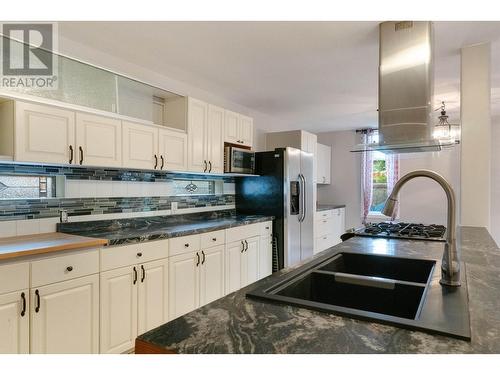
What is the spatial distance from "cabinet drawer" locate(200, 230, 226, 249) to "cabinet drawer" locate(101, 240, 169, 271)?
44 centimetres

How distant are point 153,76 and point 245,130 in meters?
1.28

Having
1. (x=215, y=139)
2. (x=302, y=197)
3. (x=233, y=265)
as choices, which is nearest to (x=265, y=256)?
(x=233, y=265)

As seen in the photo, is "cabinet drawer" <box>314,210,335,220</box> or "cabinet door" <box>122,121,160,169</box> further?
"cabinet drawer" <box>314,210,335,220</box>

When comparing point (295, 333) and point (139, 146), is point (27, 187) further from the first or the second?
point (295, 333)

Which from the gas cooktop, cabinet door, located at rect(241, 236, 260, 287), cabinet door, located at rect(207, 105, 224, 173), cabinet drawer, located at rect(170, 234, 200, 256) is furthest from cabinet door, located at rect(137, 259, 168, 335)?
the gas cooktop

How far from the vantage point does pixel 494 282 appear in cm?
118

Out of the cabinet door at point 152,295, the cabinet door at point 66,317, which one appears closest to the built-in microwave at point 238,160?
the cabinet door at point 152,295

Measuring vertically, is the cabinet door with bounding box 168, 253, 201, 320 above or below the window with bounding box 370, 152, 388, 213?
below

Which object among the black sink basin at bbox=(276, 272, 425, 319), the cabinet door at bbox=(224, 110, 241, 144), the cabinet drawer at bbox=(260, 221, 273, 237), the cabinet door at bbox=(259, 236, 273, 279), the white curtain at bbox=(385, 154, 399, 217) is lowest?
the cabinet door at bbox=(259, 236, 273, 279)

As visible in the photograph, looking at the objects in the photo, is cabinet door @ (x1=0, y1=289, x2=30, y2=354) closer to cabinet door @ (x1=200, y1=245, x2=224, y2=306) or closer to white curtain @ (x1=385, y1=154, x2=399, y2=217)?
cabinet door @ (x1=200, y1=245, x2=224, y2=306)

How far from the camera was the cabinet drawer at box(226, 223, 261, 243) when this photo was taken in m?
3.26

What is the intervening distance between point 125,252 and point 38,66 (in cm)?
146

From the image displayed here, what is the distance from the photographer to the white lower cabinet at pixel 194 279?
2.61 meters

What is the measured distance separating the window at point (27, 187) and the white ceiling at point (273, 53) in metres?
1.12
